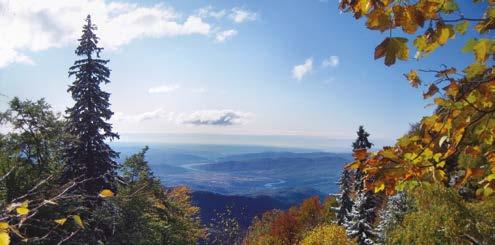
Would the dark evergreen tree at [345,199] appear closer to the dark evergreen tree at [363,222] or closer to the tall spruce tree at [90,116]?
the dark evergreen tree at [363,222]

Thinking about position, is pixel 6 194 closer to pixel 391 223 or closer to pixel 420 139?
pixel 420 139

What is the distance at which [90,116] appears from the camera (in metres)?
30.1

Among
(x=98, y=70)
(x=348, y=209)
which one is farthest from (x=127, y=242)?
(x=348, y=209)

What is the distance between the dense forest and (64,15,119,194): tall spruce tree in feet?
0.24

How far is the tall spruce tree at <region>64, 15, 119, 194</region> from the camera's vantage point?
29453 millimetres

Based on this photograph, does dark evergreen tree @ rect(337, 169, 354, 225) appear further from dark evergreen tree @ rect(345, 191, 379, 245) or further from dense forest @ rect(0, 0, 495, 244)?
dark evergreen tree @ rect(345, 191, 379, 245)

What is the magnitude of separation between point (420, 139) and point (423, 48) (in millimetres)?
836

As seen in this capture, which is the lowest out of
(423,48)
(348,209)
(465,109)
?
(348,209)

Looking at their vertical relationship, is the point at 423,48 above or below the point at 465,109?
above

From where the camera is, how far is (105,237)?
2547cm

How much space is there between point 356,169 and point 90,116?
2740 cm

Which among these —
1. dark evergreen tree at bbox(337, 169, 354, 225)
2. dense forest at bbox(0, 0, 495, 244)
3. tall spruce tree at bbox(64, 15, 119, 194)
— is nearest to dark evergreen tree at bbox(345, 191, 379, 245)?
dense forest at bbox(0, 0, 495, 244)

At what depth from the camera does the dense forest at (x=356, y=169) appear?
2.48 metres

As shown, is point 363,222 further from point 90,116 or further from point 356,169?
point 356,169
